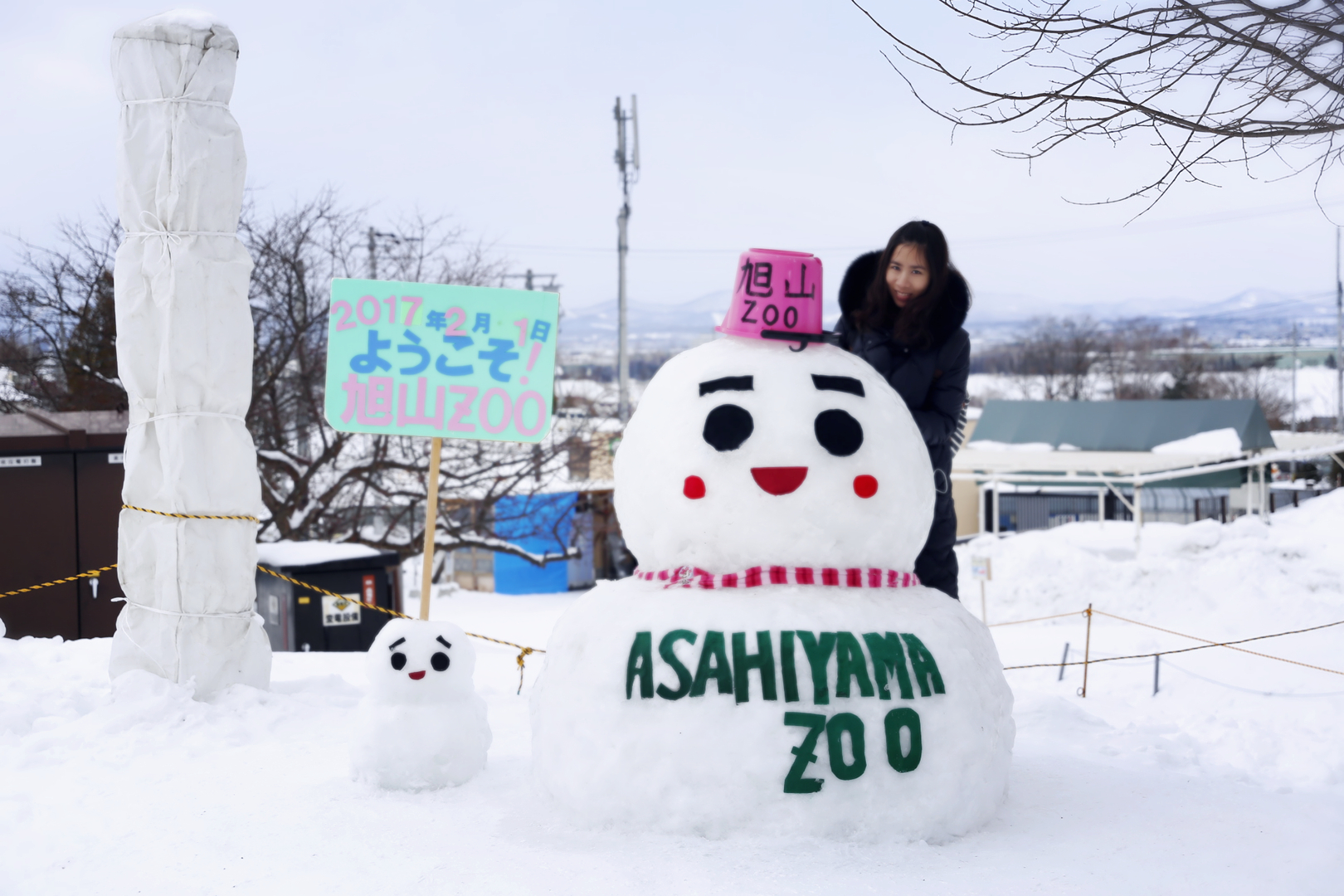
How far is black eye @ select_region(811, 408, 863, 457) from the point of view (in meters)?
3.42

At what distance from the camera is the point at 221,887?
2986 mm

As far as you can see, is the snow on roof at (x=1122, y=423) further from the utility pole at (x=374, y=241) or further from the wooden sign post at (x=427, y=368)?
the wooden sign post at (x=427, y=368)

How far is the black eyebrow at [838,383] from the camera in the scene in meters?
3.53

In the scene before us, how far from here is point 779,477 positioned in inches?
133

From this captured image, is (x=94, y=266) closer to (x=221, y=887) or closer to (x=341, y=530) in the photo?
(x=341, y=530)

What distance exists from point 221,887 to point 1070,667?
26.4 feet

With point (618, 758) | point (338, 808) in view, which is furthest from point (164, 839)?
point (618, 758)

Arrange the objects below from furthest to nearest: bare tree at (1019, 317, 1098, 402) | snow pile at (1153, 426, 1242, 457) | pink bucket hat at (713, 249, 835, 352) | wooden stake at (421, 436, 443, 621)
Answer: bare tree at (1019, 317, 1098, 402), snow pile at (1153, 426, 1242, 457), wooden stake at (421, 436, 443, 621), pink bucket hat at (713, 249, 835, 352)

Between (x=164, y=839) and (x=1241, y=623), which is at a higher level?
(x=164, y=839)

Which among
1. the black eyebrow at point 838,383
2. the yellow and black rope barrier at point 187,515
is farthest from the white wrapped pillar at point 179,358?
the black eyebrow at point 838,383

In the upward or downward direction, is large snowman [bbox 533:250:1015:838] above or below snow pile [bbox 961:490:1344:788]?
above

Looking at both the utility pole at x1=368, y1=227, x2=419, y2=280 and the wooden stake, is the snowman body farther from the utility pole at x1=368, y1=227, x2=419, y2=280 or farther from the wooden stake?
the utility pole at x1=368, y1=227, x2=419, y2=280

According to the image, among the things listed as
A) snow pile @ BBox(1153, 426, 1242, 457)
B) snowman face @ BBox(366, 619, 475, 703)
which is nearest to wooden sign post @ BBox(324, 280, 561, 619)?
snowman face @ BBox(366, 619, 475, 703)

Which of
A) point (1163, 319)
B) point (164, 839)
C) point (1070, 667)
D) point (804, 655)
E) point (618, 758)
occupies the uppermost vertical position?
point (1163, 319)
